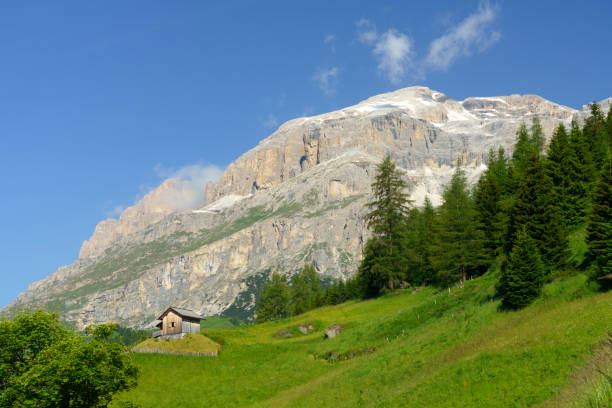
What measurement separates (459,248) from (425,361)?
3199cm

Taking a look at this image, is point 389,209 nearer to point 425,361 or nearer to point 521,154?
point 521,154

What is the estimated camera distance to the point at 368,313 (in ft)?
201

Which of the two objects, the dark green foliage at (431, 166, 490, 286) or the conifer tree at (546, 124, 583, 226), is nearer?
the conifer tree at (546, 124, 583, 226)

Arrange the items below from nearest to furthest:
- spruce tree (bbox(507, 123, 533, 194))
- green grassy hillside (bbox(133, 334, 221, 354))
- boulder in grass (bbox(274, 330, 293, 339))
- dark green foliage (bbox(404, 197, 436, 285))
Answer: green grassy hillside (bbox(133, 334, 221, 354)) < spruce tree (bbox(507, 123, 533, 194)) < boulder in grass (bbox(274, 330, 293, 339)) < dark green foliage (bbox(404, 197, 436, 285))

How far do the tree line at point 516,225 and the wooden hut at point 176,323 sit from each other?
28795 millimetres

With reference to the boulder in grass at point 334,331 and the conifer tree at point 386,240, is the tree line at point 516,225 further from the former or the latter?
the boulder in grass at point 334,331

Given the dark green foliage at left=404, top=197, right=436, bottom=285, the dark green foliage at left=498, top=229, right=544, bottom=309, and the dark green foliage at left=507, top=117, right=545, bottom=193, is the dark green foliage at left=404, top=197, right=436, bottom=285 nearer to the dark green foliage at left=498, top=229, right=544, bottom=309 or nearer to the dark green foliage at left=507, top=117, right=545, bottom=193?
the dark green foliage at left=507, top=117, right=545, bottom=193

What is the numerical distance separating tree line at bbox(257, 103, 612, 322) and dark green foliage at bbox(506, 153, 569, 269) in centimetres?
8

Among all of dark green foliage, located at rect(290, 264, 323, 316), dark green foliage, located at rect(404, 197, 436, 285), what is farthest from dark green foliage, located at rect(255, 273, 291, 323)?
dark green foliage, located at rect(404, 197, 436, 285)

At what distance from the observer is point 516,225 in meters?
41.2

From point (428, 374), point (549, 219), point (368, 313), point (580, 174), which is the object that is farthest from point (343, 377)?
point (580, 174)

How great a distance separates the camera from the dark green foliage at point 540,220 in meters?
36.3

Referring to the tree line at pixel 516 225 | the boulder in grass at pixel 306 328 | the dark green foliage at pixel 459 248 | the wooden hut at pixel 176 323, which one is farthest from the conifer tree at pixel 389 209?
the wooden hut at pixel 176 323

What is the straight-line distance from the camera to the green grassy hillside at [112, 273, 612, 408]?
64.8 feet
